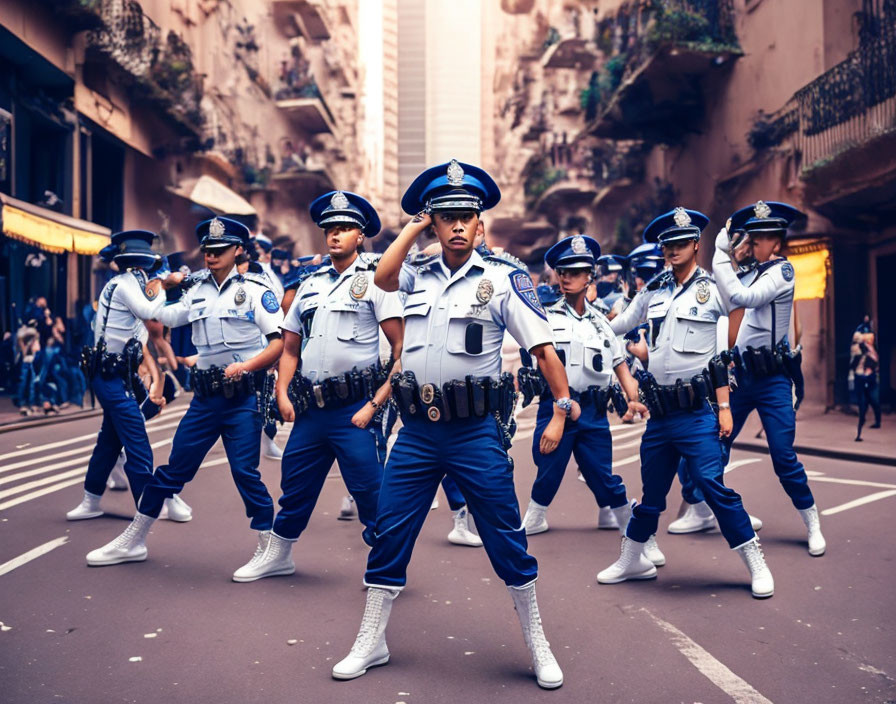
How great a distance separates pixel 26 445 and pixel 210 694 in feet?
31.2

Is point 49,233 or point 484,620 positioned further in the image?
point 49,233

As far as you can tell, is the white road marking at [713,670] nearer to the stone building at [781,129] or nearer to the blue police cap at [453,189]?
the blue police cap at [453,189]

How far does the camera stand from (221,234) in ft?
20.7

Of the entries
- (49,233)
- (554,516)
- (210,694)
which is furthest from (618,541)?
(49,233)

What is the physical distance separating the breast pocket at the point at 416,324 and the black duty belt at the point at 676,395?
197cm

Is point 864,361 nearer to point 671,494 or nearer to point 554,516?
point 671,494

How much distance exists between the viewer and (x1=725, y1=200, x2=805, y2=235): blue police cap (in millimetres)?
6641

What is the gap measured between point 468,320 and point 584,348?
9.16 feet

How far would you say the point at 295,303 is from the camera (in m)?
5.87

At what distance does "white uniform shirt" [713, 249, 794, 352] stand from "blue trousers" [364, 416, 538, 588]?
247 centimetres

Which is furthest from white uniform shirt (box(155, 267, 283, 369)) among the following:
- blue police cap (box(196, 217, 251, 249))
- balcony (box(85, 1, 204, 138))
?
balcony (box(85, 1, 204, 138))

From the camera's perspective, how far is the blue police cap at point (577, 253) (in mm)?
6824

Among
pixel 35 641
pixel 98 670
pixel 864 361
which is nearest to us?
pixel 98 670

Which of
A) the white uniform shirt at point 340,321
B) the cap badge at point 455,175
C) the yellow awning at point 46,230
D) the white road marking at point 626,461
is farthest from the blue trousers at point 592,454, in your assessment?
the yellow awning at point 46,230
